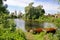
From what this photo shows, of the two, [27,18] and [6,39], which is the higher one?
[6,39]

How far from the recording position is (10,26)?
18.8 metres

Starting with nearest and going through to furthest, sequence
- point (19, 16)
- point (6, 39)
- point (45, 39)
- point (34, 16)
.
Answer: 1. point (6, 39)
2. point (45, 39)
3. point (34, 16)
4. point (19, 16)

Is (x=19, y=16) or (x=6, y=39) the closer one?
(x=6, y=39)

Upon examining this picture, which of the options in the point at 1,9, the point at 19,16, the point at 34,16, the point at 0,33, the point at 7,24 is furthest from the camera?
the point at 19,16

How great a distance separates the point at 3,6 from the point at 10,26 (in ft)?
26.8

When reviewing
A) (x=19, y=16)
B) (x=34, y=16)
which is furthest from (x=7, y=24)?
(x=19, y=16)

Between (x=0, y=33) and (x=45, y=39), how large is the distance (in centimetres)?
462

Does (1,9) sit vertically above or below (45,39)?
above

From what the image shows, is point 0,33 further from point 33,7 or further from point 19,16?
point 19,16

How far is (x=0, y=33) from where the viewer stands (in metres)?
14.4

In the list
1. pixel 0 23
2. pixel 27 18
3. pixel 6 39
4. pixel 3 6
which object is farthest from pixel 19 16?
pixel 6 39

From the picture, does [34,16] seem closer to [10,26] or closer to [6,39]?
[10,26]

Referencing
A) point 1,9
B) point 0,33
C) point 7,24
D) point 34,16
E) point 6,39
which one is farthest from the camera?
point 34,16

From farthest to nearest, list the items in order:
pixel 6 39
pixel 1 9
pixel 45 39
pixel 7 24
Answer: pixel 1 9, pixel 7 24, pixel 45 39, pixel 6 39
